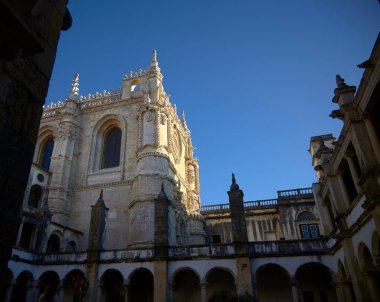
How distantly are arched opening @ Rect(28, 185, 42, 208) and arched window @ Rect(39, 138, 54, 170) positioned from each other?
4.89 m

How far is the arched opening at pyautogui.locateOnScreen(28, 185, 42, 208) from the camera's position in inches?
1133

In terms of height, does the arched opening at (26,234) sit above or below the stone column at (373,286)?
above

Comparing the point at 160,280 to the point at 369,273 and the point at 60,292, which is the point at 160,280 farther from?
the point at 369,273

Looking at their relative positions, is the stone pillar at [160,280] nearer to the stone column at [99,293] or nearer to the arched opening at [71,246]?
the stone column at [99,293]

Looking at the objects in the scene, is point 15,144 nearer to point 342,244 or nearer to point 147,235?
point 342,244

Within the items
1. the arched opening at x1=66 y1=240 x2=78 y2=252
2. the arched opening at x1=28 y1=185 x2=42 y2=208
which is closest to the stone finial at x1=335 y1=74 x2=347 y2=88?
the arched opening at x1=66 y1=240 x2=78 y2=252

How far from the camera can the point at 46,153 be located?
34.5m

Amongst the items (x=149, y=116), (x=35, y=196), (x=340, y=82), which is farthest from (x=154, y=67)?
(x=340, y=82)

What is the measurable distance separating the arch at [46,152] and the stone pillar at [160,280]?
67.1 feet

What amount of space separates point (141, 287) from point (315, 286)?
1195cm

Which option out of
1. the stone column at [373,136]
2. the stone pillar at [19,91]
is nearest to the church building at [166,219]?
the stone column at [373,136]

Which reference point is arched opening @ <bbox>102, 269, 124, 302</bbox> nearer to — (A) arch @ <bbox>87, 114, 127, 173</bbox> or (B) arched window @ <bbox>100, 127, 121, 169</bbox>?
(A) arch @ <bbox>87, 114, 127, 173</bbox>

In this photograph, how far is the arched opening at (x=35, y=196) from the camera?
28.8 metres

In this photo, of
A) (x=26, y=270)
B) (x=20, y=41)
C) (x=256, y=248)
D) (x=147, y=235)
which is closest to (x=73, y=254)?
(x=26, y=270)
